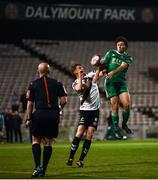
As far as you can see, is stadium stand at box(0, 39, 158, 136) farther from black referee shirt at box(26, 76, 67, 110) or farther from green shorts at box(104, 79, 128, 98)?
black referee shirt at box(26, 76, 67, 110)

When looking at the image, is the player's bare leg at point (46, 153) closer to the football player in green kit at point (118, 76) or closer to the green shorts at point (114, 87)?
the football player in green kit at point (118, 76)

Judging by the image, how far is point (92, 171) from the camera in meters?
10.4

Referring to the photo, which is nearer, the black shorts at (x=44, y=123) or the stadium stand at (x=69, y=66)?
the black shorts at (x=44, y=123)

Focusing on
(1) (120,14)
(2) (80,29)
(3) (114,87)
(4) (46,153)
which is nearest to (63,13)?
(2) (80,29)

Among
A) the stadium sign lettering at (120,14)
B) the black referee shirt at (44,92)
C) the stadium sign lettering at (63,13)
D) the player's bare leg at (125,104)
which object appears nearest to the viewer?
the black referee shirt at (44,92)

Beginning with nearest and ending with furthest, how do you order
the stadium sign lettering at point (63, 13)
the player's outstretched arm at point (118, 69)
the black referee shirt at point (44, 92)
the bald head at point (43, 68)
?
the bald head at point (43, 68) → the black referee shirt at point (44, 92) → the player's outstretched arm at point (118, 69) → the stadium sign lettering at point (63, 13)

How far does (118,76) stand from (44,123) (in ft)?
11.1

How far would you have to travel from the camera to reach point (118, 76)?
41.1ft

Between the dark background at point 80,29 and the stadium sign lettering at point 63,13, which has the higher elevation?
the stadium sign lettering at point 63,13

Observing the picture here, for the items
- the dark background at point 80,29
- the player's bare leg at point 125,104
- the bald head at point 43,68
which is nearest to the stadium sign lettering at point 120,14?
the dark background at point 80,29

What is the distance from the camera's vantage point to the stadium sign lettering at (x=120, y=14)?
39.6 meters

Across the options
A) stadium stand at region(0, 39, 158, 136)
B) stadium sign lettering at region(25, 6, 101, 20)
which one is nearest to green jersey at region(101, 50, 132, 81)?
stadium stand at region(0, 39, 158, 136)

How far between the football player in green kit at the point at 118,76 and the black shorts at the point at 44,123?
9.31 feet

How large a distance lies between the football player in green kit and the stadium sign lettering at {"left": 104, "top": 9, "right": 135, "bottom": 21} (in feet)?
89.7
